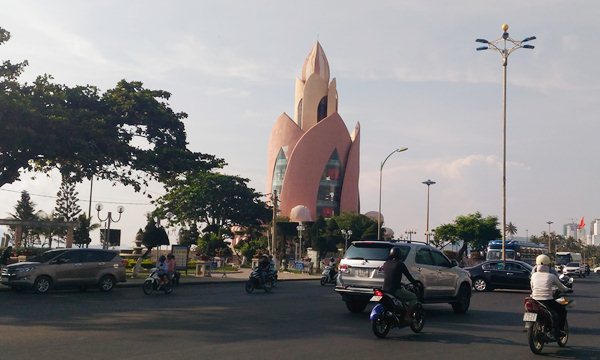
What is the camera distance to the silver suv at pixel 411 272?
1490cm

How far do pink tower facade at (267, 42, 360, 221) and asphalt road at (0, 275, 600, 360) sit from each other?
88.5m

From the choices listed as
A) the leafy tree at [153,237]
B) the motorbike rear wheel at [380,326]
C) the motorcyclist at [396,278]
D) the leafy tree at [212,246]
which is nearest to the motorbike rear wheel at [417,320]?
the motorcyclist at [396,278]

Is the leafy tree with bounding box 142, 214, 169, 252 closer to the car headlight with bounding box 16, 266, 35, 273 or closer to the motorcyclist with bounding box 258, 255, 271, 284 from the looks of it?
the motorcyclist with bounding box 258, 255, 271, 284

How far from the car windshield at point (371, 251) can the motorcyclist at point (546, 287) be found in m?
4.64

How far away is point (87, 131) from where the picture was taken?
88.5 feet

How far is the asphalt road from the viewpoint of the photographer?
9.74 metres

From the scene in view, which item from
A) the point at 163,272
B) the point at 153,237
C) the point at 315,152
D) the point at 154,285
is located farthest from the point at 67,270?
the point at 315,152

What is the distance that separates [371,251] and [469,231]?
229 feet

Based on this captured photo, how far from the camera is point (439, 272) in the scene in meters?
16.1

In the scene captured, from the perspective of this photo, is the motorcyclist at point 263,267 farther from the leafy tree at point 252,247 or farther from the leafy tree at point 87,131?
the leafy tree at point 252,247

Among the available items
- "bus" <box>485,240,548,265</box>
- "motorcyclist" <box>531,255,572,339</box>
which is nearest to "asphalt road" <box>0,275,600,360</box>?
"motorcyclist" <box>531,255,572,339</box>

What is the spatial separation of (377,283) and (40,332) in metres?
7.03

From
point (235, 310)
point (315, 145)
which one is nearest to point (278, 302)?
point (235, 310)

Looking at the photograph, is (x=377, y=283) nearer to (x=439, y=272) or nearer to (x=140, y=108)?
(x=439, y=272)
